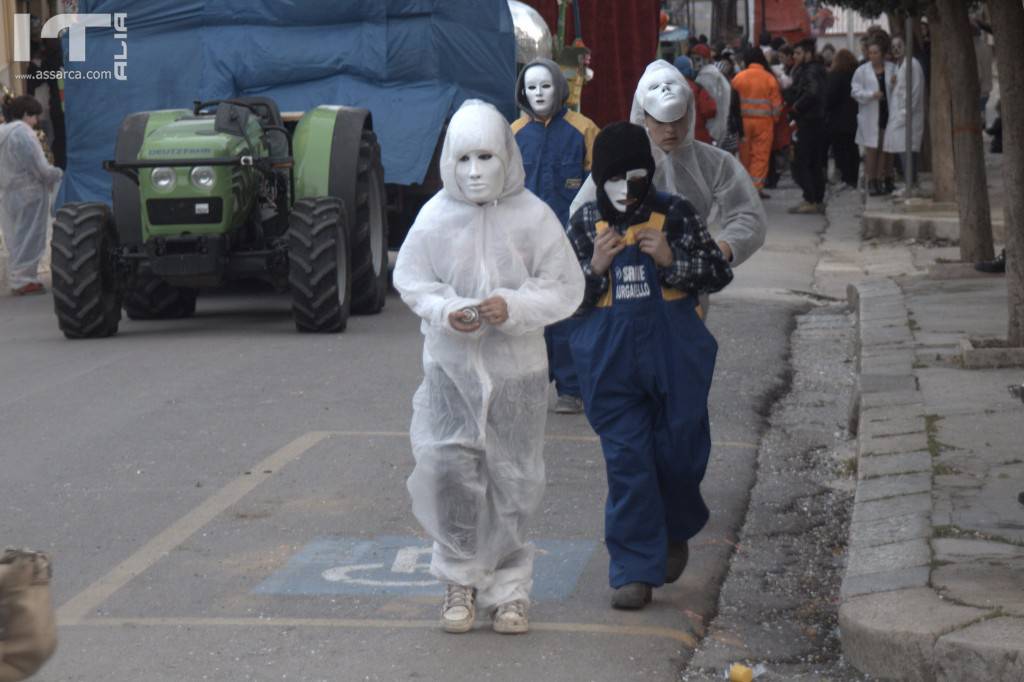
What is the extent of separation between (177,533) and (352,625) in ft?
5.02

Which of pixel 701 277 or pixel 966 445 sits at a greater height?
pixel 701 277

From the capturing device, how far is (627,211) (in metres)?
6.10

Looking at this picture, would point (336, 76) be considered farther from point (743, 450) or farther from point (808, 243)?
point (743, 450)

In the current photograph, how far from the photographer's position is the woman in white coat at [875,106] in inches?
923

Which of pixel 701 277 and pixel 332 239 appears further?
pixel 332 239

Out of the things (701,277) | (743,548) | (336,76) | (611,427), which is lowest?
(743,548)

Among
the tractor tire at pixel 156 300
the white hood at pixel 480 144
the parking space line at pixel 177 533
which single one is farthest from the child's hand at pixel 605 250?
the tractor tire at pixel 156 300

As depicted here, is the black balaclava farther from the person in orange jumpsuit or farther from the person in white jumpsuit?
the person in orange jumpsuit

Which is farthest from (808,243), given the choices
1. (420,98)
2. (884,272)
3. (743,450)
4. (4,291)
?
(743,450)

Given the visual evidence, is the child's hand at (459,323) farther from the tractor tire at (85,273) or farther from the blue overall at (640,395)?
the tractor tire at (85,273)

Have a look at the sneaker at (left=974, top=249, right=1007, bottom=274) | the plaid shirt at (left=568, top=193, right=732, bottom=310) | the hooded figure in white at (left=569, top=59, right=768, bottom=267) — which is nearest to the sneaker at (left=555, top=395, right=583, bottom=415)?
the hooded figure in white at (left=569, top=59, right=768, bottom=267)

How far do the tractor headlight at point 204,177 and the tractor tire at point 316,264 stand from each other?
0.60 meters

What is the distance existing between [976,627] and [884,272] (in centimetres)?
1195

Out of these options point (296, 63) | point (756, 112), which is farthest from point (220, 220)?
point (756, 112)
